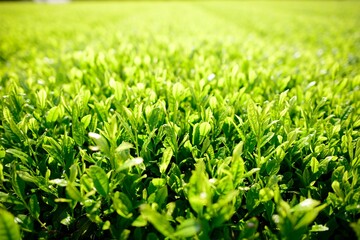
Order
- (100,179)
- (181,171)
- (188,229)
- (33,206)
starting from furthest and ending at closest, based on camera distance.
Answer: (181,171) → (33,206) → (100,179) → (188,229)

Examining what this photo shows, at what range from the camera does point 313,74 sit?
2.76 m

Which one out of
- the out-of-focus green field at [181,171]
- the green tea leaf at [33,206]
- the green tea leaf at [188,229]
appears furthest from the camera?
the green tea leaf at [33,206]

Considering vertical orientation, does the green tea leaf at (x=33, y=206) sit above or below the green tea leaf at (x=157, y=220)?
below

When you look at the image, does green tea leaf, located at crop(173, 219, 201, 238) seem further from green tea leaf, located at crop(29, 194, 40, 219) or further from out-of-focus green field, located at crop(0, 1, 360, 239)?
green tea leaf, located at crop(29, 194, 40, 219)

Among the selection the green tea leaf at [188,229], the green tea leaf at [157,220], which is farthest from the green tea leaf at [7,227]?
the green tea leaf at [188,229]

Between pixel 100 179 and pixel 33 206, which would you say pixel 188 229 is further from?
pixel 33 206

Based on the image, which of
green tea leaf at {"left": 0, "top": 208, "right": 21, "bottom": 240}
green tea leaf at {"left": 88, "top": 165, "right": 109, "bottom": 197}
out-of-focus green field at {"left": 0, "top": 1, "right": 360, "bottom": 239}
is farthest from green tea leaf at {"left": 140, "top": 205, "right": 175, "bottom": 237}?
green tea leaf at {"left": 0, "top": 208, "right": 21, "bottom": 240}

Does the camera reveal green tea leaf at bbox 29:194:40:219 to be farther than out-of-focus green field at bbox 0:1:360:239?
Yes

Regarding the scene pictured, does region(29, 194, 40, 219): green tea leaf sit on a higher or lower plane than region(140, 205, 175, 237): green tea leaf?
Result: lower

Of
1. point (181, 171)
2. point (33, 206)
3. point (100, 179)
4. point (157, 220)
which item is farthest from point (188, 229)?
point (33, 206)

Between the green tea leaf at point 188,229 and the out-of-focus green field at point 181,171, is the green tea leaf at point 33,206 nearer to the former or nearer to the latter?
the out-of-focus green field at point 181,171

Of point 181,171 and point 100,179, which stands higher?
point 100,179

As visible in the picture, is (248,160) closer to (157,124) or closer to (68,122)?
(157,124)

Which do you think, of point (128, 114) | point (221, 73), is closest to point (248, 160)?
point (128, 114)
